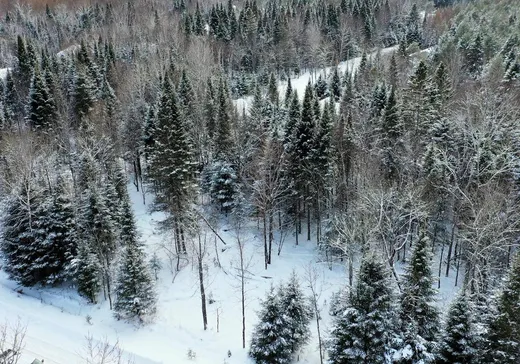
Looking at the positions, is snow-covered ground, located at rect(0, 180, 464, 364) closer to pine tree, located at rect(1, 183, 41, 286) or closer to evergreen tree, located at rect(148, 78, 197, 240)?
pine tree, located at rect(1, 183, 41, 286)

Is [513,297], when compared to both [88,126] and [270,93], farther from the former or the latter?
[270,93]

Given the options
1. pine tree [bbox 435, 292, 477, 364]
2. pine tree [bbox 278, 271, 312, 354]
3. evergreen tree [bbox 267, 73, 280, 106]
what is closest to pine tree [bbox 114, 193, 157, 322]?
pine tree [bbox 278, 271, 312, 354]

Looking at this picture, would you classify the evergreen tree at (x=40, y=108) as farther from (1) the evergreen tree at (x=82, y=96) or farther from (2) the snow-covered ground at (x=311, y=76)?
(2) the snow-covered ground at (x=311, y=76)

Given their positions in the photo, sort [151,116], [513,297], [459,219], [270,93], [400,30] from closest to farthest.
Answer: [513,297] < [459,219] < [151,116] < [270,93] < [400,30]

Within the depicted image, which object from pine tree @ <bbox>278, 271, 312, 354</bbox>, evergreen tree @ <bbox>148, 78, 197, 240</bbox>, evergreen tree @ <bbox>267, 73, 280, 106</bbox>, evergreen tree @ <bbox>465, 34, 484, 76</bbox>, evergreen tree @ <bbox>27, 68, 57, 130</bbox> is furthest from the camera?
evergreen tree @ <bbox>465, 34, 484, 76</bbox>

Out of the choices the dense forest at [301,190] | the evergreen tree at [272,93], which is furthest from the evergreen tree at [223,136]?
the evergreen tree at [272,93]

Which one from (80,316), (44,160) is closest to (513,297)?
(80,316)
